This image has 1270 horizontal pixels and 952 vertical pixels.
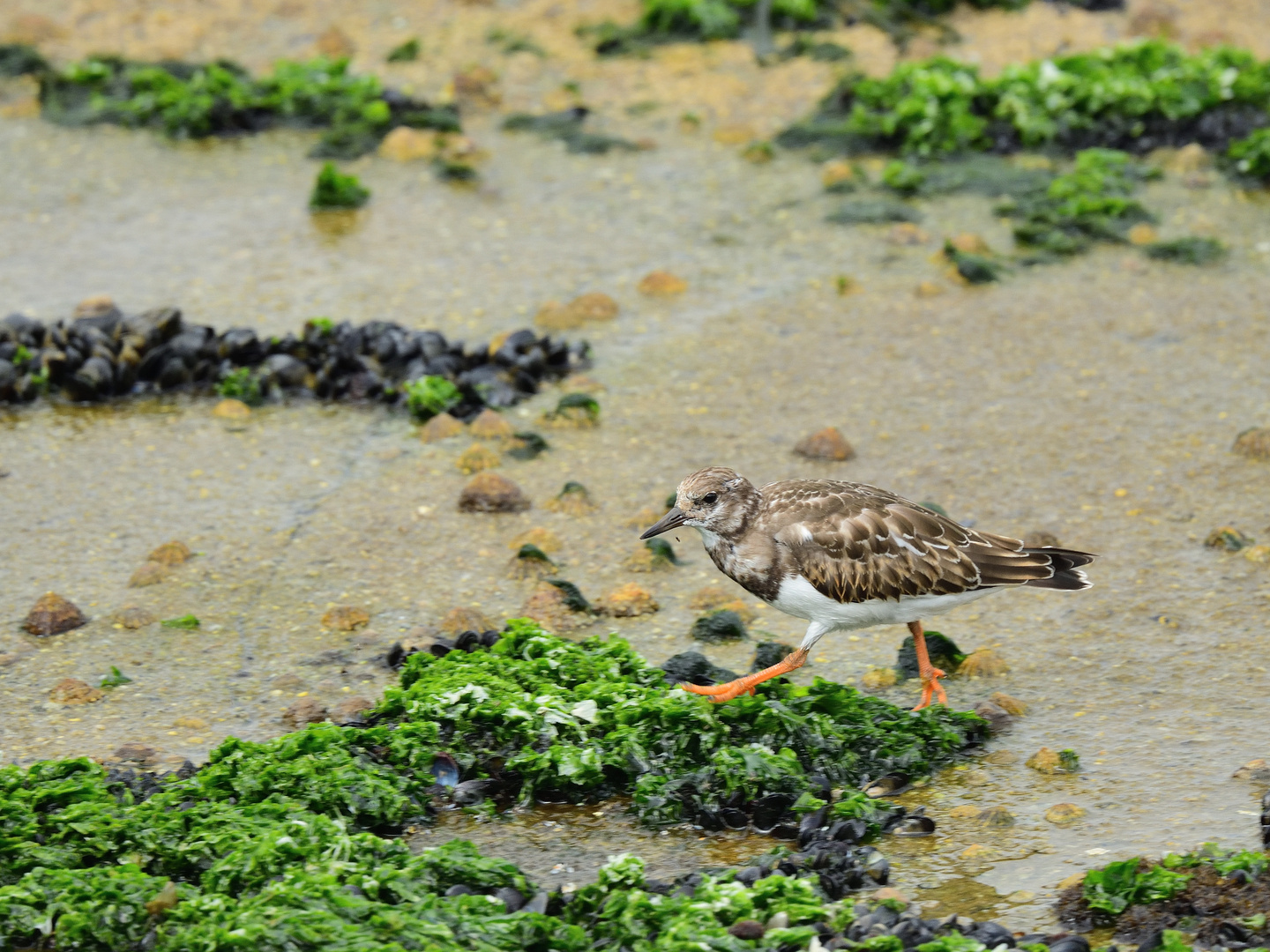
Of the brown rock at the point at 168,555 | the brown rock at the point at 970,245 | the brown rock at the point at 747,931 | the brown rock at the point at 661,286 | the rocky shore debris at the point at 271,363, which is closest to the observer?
the brown rock at the point at 747,931

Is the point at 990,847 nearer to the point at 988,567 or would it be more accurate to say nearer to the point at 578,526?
the point at 988,567

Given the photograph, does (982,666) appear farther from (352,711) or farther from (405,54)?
(405,54)

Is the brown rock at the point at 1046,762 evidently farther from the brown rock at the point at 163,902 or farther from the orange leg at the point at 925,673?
the brown rock at the point at 163,902

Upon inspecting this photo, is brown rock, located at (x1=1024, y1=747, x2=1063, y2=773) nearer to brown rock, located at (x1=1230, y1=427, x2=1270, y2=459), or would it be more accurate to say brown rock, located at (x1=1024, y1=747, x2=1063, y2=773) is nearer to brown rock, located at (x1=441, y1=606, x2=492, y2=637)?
brown rock, located at (x1=441, y1=606, x2=492, y2=637)

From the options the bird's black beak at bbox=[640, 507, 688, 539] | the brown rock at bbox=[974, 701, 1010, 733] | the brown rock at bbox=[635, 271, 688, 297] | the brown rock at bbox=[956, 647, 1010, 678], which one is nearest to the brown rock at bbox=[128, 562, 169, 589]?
the bird's black beak at bbox=[640, 507, 688, 539]

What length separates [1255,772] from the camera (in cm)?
564

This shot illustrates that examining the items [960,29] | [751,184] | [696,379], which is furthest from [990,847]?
[960,29]

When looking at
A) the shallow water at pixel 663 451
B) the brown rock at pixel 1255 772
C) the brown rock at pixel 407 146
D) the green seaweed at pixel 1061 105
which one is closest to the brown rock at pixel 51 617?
the shallow water at pixel 663 451

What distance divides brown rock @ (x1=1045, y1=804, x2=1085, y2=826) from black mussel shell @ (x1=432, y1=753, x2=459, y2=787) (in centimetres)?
216

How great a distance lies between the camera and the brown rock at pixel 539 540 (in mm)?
7797

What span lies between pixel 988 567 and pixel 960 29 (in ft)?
28.5

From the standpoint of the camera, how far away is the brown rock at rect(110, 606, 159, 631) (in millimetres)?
7066

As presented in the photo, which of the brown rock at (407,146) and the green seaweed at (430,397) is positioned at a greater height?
the brown rock at (407,146)

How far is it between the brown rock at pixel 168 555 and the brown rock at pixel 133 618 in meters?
0.51
